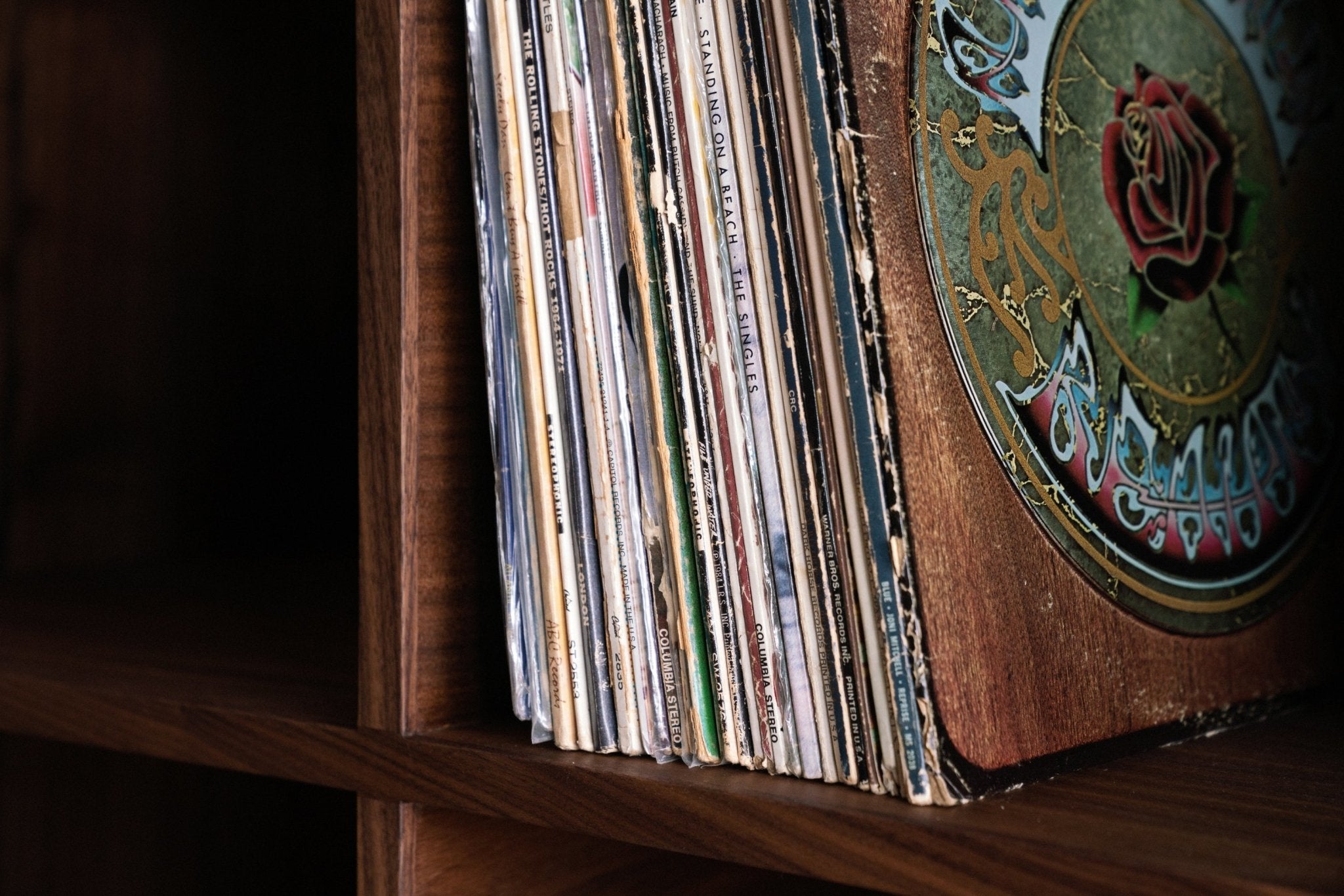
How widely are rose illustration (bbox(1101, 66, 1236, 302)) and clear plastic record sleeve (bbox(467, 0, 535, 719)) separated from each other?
29 centimetres

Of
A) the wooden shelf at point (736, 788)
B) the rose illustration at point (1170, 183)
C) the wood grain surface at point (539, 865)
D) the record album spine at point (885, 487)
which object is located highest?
the rose illustration at point (1170, 183)

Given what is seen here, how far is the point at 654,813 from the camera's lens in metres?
0.53

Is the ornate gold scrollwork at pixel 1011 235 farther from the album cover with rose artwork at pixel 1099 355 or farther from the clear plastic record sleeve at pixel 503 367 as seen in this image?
the clear plastic record sleeve at pixel 503 367

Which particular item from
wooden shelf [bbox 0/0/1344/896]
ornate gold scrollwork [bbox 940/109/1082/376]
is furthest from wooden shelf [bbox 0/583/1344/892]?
ornate gold scrollwork [bbox 940/109/1082/376]

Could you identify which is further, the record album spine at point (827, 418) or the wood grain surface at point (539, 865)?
the wood grain surface at point (539, 865)

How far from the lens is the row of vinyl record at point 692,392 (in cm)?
50

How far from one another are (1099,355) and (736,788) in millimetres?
261

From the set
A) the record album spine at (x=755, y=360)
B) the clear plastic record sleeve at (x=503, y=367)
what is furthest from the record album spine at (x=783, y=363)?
the clear plastic record sleeve at (x=503, y=367)

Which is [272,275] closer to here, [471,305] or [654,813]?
[471,305]

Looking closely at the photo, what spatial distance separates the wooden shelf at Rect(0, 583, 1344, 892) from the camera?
0.44 metres

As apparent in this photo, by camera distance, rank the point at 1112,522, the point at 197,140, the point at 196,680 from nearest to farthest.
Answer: the point at 1112,522
the point at 196,680
the point at 197,140

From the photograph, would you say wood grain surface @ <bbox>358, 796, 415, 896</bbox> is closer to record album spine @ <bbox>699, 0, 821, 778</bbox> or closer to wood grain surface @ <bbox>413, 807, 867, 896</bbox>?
wood grain surface @ <bbox>413, 807, 867, 896</bbox>

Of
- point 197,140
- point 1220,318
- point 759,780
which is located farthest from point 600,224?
point 197,140

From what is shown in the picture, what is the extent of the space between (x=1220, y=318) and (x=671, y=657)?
348mm
